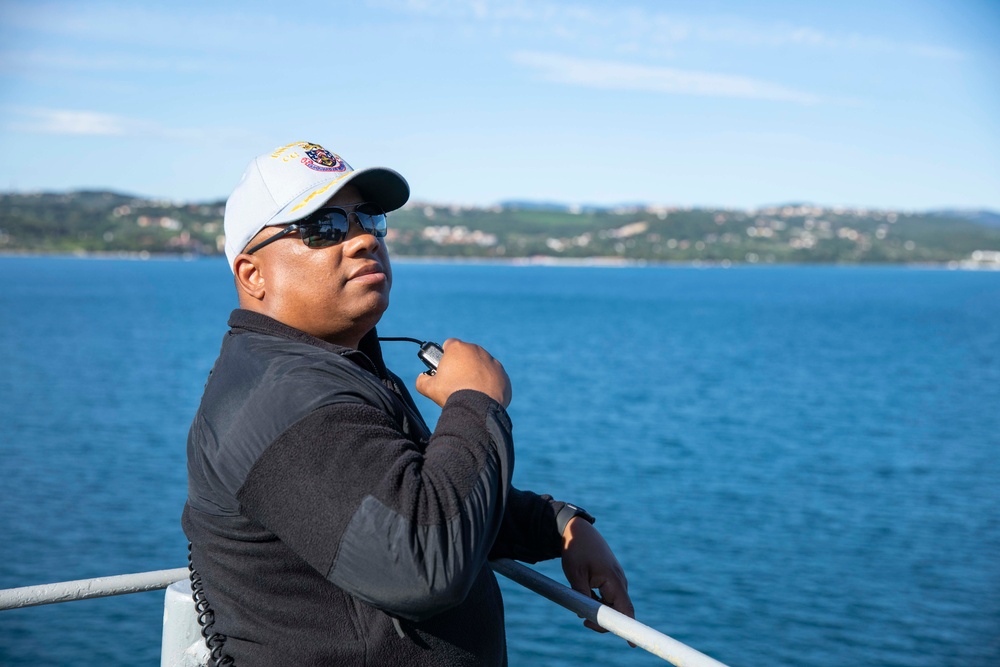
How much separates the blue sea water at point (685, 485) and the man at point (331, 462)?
1205 cm

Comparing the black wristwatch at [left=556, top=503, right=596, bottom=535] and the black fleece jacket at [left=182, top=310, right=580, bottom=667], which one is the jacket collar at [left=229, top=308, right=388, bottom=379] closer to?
the black fleece jacket at [left=182, top=310, right=580, bottom=667]

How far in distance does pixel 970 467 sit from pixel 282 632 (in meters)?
27.4

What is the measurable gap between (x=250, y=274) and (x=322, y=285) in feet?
0.61

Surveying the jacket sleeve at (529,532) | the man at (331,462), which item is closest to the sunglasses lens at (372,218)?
the man at (331,462)

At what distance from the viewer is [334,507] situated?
1719mm

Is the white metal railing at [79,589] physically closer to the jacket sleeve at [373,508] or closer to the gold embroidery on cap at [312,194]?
the jacket sleeve at [373,508]

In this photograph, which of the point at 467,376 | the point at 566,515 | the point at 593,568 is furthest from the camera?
the point at 566,515

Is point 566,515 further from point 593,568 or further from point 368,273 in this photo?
point 368,273

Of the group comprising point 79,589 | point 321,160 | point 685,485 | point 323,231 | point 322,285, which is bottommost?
point 685,485

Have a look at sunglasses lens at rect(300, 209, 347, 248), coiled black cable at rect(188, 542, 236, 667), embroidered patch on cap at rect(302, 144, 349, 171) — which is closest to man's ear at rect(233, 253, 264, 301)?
sunglasses lens at rect(300, 209, 347, 248)

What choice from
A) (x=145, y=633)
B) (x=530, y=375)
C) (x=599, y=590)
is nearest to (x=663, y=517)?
(x=145, y=633)

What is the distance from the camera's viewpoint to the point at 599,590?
244 centimetres

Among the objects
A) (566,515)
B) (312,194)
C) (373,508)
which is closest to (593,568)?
(566,515)

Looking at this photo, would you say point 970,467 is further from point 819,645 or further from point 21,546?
point 21,546
